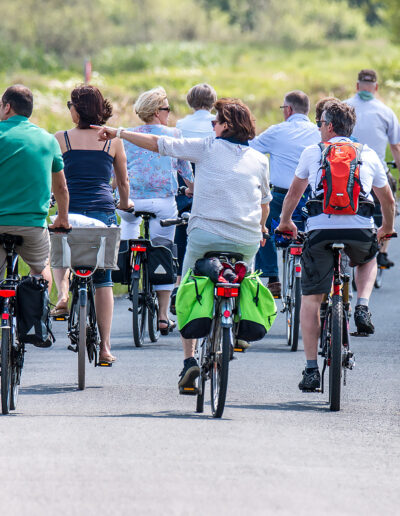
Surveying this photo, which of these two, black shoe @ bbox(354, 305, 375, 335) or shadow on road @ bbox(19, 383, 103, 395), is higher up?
black shoe @ bbox(354, 305, 375, 335)

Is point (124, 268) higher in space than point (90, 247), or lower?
lower

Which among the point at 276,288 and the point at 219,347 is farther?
the point at 276,288

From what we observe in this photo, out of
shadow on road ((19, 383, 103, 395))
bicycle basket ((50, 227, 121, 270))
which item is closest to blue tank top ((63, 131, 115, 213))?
bicycle basket ((50, 227, 121, 270))

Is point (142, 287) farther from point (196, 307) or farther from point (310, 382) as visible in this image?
point (196, 307)

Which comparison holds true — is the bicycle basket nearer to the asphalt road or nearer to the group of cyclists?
the group of cyclists

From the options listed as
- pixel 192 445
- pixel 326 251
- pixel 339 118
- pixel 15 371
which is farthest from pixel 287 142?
pixel 192 445

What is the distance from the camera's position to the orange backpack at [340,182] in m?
8.40

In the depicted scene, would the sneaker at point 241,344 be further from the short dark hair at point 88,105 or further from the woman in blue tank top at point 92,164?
the short dark hair at point 88,105

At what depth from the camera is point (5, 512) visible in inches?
216

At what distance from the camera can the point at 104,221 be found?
955 cm

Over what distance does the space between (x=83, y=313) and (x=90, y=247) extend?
0.48m

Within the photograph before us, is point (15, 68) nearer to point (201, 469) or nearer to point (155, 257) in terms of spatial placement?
point (155, 257)

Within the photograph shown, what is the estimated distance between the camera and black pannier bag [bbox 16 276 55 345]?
8195mm

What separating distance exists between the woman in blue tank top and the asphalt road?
31.5 inches
